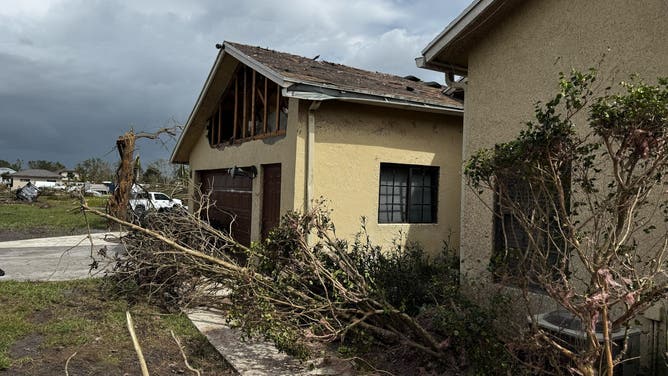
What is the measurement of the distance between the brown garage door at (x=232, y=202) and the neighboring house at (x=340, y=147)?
50 millimetres

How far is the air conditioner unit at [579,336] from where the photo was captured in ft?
13.2

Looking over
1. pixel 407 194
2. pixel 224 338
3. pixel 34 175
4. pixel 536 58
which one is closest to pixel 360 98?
pixel 407 194

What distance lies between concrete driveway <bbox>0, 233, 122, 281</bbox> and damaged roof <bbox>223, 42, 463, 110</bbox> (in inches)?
167

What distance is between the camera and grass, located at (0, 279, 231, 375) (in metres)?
4.96

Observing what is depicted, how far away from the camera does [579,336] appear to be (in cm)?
393

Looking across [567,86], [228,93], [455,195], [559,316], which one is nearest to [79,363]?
[559,316]

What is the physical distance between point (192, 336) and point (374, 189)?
4.71 meters

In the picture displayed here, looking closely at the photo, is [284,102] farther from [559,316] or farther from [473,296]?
[559,316]

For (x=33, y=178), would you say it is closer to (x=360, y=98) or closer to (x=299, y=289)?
(x=360, y=98)

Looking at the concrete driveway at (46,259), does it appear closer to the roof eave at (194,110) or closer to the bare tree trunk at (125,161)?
the bare tree trunk at (125,161)

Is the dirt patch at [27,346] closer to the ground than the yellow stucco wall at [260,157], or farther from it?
closer to the ground

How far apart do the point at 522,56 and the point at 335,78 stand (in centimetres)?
399

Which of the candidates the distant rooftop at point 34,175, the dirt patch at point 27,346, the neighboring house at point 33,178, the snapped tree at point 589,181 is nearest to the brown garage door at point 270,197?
the dirt patch at point 27,346

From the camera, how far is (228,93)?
12.4 metres
